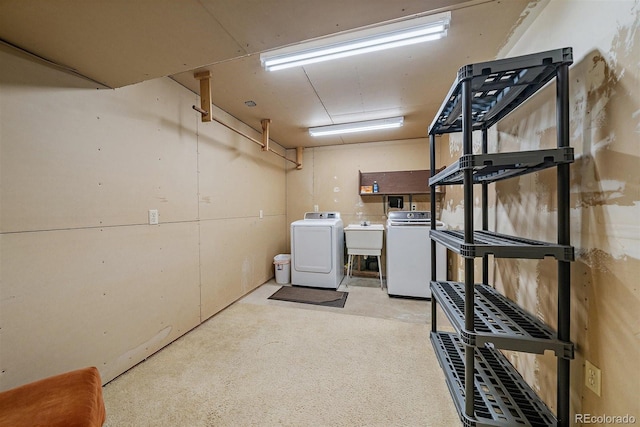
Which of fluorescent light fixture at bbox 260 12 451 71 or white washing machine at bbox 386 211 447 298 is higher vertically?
fluorescent light fixture at bbox 260 12 451 71

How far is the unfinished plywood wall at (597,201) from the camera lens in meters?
0.86

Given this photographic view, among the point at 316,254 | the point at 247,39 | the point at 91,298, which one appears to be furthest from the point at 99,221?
the point at 316,254

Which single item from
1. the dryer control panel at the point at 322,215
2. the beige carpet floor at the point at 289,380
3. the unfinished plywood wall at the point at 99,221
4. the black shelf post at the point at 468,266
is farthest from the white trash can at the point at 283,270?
the black shelf post at the point at 468,266

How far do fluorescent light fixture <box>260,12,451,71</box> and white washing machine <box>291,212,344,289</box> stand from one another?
91.8 inches

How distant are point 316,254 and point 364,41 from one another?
2786 millimetres

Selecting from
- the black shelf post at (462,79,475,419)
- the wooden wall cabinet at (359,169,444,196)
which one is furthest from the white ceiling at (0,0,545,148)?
the wooden wall cabinet at (359,169,444,196)

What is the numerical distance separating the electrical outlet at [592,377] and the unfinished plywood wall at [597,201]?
0.02m

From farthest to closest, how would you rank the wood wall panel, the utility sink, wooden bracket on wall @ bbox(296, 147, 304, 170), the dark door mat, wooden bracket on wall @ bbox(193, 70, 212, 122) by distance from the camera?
1. wooden bracket on wall @ bbox(296, 147, 304, 170)
2. the utility sink
3. the dark door mat
4. wooden bracket on wall @ bbox(193, 70, 212, 122)
5. the wood wall panel

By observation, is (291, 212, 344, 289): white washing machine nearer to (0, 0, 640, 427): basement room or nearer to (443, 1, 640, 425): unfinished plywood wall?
(0, 0, 640, 427): basement room

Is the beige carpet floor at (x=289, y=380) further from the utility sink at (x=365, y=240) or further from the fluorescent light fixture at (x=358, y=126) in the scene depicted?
the fluorescent light fixture at (x=358, y=126)

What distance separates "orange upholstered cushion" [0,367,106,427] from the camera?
38.6 inches

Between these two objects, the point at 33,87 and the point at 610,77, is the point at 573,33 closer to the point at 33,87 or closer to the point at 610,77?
the point at 610,77

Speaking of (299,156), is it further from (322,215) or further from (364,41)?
(364,41)

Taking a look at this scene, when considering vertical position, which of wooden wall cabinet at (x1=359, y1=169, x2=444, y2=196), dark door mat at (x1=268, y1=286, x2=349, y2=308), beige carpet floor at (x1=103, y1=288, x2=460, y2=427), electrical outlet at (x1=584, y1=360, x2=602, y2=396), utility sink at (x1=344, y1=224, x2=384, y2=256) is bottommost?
beige carpet floor at (x1=103, y1=288, x2=460, y2=427)
